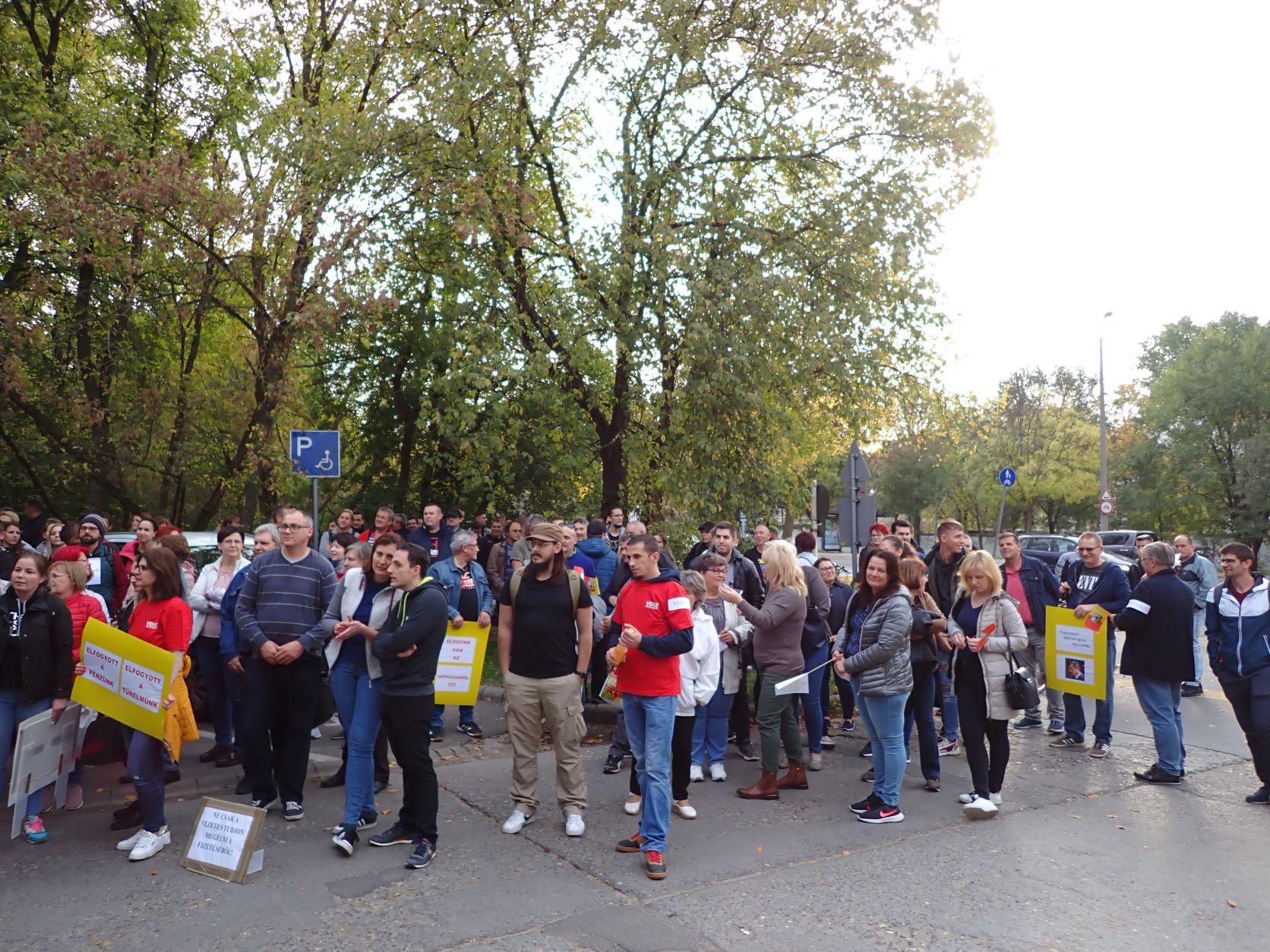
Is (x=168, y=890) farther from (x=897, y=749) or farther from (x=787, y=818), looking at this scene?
(x=897, y=749)

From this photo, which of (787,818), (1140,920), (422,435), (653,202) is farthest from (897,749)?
(422,435)

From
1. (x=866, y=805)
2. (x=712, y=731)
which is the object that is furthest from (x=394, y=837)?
(x=866, y=805)

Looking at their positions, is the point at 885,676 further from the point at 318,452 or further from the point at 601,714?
the point at 318,452

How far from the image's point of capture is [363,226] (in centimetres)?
1369

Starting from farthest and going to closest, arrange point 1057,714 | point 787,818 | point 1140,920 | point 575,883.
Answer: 1. point 1057,714
2. point 787,818
3. point 575,883
4. point 1140,920

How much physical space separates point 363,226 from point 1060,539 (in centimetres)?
2262

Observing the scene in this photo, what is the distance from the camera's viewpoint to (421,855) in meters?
5.18

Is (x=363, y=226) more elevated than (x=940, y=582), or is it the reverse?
(x=363, y=226)

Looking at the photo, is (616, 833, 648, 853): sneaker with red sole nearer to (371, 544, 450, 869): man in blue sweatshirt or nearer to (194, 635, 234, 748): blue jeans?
(371, 544, 450, 869): man in blue sweatshirt

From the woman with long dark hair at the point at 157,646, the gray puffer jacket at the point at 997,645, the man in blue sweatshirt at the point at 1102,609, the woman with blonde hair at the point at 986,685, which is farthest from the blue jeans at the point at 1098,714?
the woman with long dark hair at the point at 157,646

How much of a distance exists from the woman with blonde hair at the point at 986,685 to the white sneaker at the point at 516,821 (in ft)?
9.41

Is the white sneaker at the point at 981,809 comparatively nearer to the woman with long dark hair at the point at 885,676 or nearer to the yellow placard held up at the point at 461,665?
the woman with long dark hair at the point at 885,676

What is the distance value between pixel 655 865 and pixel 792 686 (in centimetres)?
185

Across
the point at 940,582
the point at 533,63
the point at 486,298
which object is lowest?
the point at 940,582
